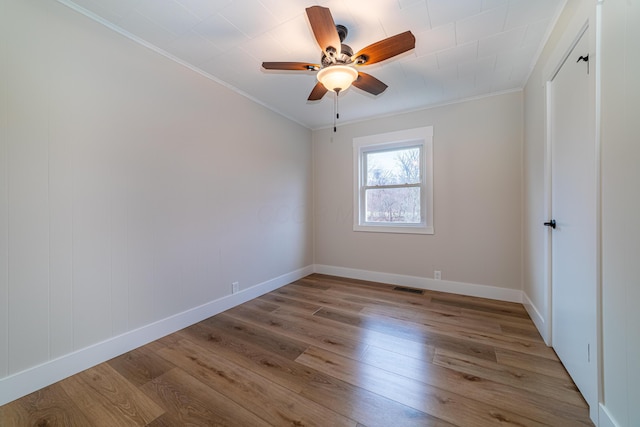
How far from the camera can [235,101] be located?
2.82 m

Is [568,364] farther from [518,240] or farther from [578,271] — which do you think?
[518,240]

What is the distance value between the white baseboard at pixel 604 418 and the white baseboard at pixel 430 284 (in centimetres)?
189

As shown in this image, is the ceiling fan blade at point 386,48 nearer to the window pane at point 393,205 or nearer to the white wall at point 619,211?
the white wall at point 619,211

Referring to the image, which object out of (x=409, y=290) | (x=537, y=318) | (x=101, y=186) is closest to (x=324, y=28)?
(x=101, y=186)

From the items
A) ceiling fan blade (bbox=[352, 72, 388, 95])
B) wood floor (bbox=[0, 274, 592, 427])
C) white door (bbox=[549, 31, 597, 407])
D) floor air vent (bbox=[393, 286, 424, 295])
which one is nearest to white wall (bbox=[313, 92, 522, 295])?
floor air vent (bbox=[393, 286, 424, 295])

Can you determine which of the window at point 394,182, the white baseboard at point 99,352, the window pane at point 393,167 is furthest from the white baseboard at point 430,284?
the white baseboard at point 99,352

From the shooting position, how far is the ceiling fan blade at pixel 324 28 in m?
1.35

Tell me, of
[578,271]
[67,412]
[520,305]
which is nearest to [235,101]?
[67,412]

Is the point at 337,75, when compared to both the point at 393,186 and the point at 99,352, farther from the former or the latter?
the point at 99,352

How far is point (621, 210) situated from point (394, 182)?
8.73ft

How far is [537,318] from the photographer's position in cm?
224

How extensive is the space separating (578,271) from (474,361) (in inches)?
35.3

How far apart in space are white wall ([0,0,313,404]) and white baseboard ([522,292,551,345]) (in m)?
2.94

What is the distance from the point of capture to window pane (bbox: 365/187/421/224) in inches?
139
